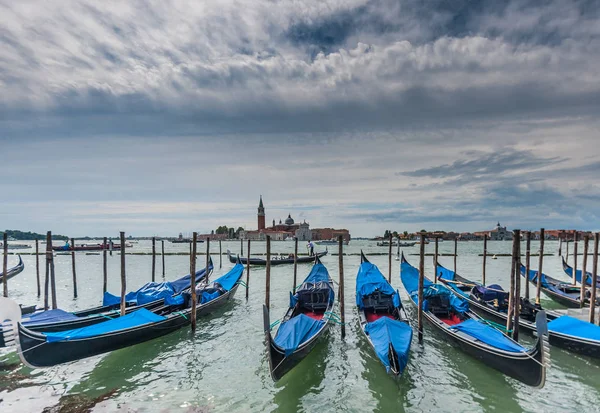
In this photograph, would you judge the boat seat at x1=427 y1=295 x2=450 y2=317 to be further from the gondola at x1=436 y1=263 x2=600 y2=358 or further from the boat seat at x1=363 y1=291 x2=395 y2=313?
the gondola at x1=436 y1=263 x2=600 y2=358

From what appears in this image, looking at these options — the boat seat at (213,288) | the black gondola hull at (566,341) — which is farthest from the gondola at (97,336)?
the black gondola hull at (566,341)

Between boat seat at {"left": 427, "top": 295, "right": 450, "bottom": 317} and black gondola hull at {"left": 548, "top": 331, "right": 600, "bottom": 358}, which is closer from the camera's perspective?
black gondola hull at {"left": 548, "top": 331, "right": 600, "bottom": 358}

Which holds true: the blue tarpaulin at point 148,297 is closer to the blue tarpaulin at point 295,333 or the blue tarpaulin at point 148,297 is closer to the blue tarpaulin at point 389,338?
the blue tarpaulin at point 295,333

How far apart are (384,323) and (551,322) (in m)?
4.32

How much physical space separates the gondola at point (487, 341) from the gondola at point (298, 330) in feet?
9.89

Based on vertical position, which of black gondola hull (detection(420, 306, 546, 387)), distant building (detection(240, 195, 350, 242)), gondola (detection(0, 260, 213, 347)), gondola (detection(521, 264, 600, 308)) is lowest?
distant building (detection(240, 195, 350, 242))

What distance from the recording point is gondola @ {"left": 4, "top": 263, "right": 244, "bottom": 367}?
20.3 ft

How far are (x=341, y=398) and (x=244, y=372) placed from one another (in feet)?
7.34

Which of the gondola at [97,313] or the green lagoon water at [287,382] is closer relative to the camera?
the green lagoon water at [287,382]

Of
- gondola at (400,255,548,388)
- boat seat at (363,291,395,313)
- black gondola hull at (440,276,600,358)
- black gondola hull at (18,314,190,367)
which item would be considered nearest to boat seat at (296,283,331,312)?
boat seat at (363,291,395,313)

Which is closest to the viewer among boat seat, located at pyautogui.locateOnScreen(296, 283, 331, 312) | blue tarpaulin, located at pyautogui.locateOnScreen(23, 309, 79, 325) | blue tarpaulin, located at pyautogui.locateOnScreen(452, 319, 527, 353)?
blue tarpaulin, located at pyautogui.locateOnScreen(452, 319, 527, 353)

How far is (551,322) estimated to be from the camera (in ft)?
27.2

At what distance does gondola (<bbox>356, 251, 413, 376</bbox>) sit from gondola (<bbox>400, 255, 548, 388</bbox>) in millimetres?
1036

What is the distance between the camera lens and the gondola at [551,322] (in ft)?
24.2
